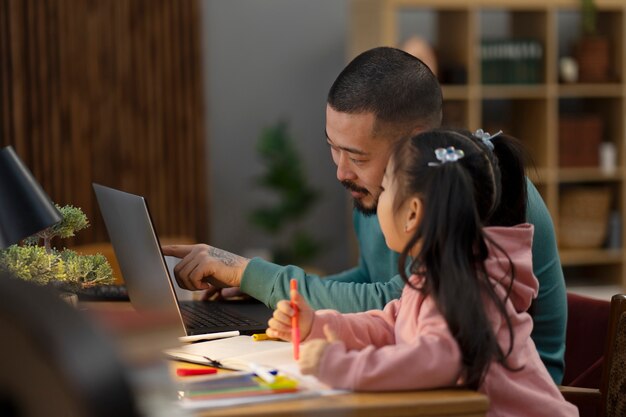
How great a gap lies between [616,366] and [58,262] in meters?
1.06

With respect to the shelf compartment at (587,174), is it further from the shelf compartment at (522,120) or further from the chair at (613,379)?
the chair at (613,379)

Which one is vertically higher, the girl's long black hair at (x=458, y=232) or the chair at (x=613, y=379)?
the girl's long black hair at (x=458, y=232)

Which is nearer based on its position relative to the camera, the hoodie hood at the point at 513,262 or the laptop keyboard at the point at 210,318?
the hoodie hood at the point at 513,262

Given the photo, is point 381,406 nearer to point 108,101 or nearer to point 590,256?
point 108,101

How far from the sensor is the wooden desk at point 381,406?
1.18 m

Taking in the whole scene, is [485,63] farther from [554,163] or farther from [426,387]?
[426,387]

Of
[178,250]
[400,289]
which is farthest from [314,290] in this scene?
[178,250]

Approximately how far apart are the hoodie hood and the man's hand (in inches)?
24.1

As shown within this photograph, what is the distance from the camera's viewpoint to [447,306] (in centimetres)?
130

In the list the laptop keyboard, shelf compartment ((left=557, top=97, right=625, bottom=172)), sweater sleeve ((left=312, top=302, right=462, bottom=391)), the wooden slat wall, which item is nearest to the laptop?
the laptop keyboard

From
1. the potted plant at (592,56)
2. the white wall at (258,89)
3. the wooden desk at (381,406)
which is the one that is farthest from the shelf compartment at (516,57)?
the wooden desk at (381,406)

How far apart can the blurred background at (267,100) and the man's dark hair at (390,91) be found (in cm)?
317

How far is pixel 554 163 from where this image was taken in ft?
18.8

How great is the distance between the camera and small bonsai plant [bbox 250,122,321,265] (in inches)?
224
